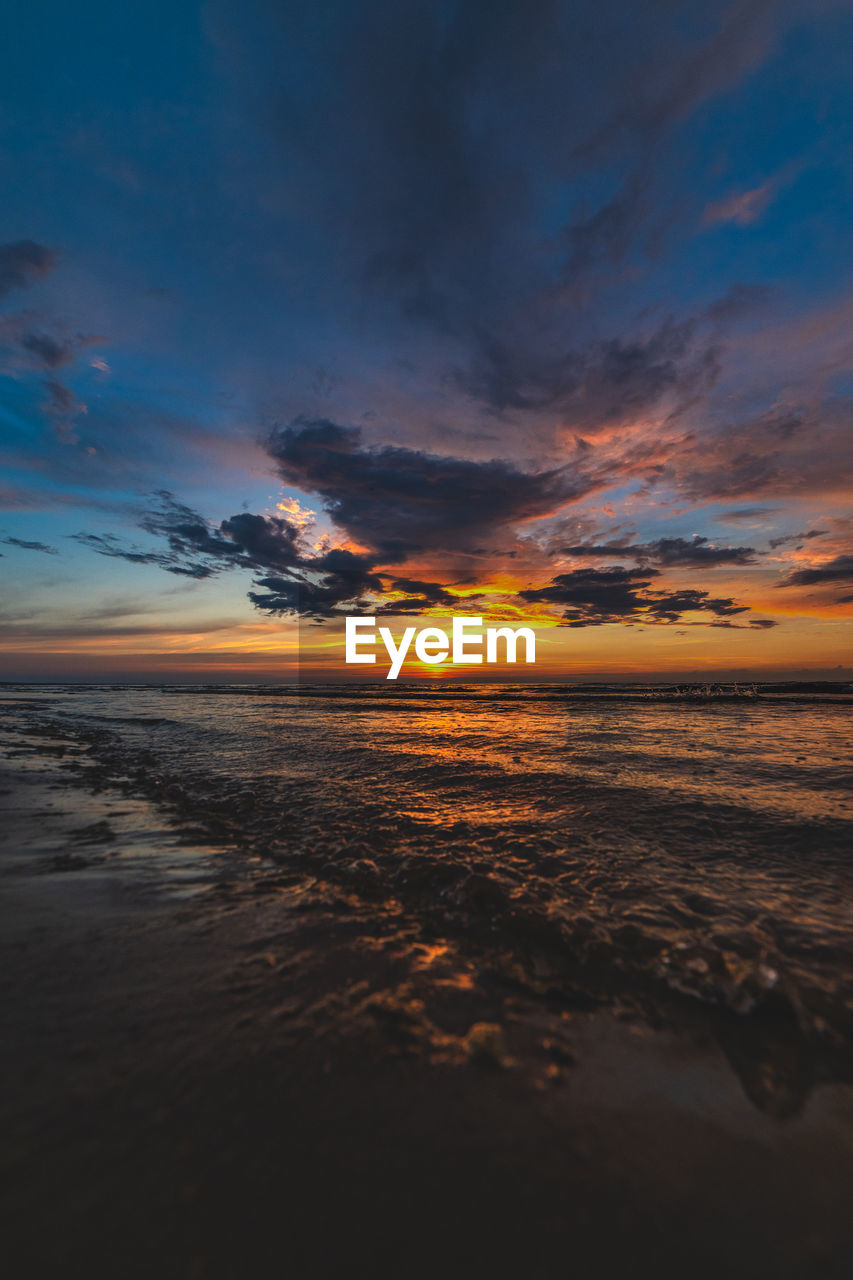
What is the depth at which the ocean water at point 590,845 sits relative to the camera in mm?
3014

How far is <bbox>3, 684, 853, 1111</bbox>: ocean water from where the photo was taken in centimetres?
301

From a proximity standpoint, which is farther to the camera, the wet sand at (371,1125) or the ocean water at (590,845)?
the ocean water at (590,845)

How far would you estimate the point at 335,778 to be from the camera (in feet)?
26.1

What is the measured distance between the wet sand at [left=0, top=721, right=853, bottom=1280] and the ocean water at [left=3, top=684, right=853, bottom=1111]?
43 cm

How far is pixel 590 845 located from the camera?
5.04 metres

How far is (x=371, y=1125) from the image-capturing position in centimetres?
190

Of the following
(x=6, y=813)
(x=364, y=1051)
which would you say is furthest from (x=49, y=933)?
(x=6, y=813)

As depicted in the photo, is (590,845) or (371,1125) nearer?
(371,1125)

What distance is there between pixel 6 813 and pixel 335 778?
4140 millimetres

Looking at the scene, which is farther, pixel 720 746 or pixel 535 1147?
pixel 720 746

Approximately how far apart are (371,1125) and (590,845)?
12.1ft

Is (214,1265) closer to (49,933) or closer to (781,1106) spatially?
(781,1106)

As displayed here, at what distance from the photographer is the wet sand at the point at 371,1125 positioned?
150 cm

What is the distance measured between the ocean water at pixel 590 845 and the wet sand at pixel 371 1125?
427 millimetres
